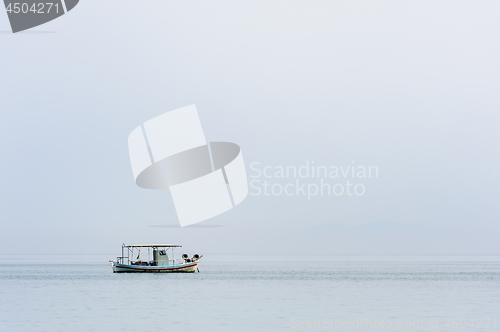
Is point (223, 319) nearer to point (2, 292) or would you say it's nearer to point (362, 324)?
point (362, 324)

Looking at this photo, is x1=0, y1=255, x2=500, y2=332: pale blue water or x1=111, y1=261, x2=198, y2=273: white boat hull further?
x1=111, y1=261, x2=198, y2=273: white boat hull

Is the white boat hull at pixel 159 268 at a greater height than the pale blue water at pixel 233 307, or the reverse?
the white boat hull at pixel 159 268

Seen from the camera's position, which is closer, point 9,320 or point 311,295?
point 9,320

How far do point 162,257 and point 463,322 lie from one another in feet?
202

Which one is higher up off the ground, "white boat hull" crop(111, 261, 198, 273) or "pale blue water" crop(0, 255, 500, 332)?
"white boat hull" crop(111, 261, 198, 273)

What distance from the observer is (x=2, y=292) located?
69.1m

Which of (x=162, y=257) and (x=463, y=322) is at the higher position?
(x=162, y=257)

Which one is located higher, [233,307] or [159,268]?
[159,268]

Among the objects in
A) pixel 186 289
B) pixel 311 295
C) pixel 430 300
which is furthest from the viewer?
pixel 186 289

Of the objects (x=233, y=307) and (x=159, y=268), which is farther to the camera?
(x=159, y=268)

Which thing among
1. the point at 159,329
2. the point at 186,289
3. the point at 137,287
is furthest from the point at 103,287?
the point at 159,329

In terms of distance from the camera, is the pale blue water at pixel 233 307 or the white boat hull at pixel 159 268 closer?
the pale blue water at pixel 233 307

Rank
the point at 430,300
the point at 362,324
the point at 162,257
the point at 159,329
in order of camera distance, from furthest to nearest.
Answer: the point at 162,257
the point at 430,300
the point at 362,324
the point at 159,329

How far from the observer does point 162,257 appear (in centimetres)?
9900
